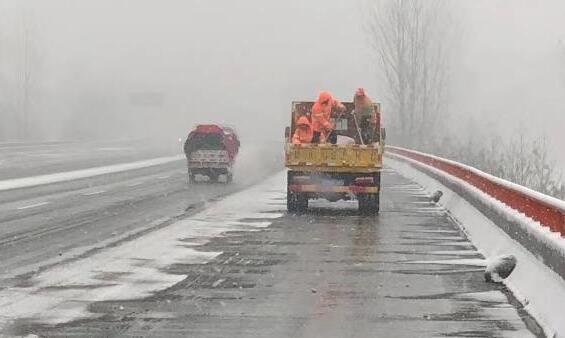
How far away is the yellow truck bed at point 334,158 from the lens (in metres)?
20.1

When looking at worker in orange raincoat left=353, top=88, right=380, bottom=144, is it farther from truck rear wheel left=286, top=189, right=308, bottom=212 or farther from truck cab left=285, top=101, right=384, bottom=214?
truck rear wheel left=286, top=189, right=308, bottom=212

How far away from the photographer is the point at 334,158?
2020cm

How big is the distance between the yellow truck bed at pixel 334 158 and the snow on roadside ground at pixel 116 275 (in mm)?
2275

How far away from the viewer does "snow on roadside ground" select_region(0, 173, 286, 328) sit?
29.1 feet

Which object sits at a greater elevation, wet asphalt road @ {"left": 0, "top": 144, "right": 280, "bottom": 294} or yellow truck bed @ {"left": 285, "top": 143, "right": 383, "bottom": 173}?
yellow truck bed @ {"left": 285, "top": 143, "right": 383, "bottom": 173}

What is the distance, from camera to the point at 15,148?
57625 millimetres

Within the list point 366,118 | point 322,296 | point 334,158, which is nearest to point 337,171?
point 334,158

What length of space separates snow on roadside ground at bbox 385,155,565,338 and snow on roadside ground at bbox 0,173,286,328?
393 centimetres

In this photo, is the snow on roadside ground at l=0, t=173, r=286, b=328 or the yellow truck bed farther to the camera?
the yellow truck bed

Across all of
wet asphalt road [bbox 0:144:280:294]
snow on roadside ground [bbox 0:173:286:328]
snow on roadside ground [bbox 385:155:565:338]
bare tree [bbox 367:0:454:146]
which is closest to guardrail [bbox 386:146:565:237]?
snow on roadside ground [bbox 385:155:565:338]

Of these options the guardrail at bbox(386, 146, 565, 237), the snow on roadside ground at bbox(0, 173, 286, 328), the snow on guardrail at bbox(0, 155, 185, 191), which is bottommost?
the snow on guardrail at bbox(0, 155, 185, 191)

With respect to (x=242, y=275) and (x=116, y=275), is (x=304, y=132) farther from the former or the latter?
(x=116, y=275)

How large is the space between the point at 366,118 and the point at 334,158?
207cm

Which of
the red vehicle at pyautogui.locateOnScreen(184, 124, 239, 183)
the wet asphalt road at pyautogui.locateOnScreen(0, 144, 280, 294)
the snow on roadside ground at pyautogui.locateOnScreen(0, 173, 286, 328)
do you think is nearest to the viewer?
the snow on roadside ground at pyautogui.locateOnScreen(0, 173, 286, 328)
